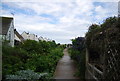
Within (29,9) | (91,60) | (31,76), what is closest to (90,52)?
(91,60)

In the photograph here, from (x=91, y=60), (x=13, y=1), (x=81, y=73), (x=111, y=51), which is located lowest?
(x=81, y=73)

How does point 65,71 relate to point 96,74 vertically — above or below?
below

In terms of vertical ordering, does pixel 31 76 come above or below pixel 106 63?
below

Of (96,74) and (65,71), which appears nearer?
(96,74)

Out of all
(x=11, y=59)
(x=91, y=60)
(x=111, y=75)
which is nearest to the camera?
(x=111, y=75)

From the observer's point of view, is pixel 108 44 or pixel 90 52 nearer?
pixel 108 44

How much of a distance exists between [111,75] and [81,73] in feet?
17.2

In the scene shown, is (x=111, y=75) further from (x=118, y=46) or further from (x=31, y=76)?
(x=31, y=76)

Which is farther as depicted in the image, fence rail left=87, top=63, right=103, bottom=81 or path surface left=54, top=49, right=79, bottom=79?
path surface left=54, top=49, right=79, bottom=79

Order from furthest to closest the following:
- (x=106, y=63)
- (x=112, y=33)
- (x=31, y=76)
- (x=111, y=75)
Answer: (x=31, y=76)
(x=106, y=63)
(x=112, y=33)
(x=111, y=75)

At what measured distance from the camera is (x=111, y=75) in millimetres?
3062

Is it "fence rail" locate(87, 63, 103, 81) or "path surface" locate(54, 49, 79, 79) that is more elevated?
"fence rail" locate(87, 63, 103, 81)

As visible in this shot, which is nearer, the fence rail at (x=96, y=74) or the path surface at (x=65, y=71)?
the fence rail at (x=96, y=74)

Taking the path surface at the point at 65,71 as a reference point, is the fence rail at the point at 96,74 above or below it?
above
